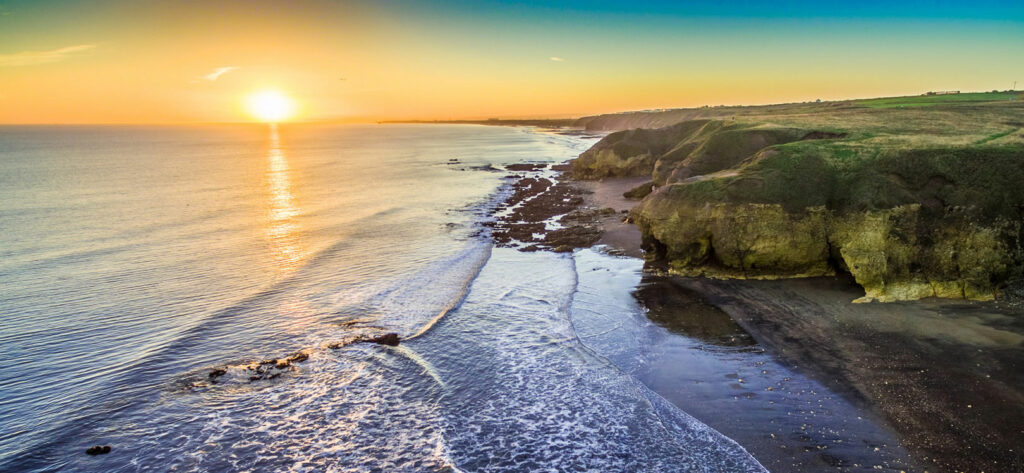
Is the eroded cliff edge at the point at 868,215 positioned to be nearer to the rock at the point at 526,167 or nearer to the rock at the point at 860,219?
the rock at the point at 860,219

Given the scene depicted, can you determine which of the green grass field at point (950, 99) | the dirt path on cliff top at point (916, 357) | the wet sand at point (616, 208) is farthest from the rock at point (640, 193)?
the green grass field at point (950, 99)

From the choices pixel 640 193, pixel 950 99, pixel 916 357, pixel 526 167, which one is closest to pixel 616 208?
pixel 640 193

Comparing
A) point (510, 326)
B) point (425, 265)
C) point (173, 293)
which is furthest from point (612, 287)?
point (173, 293)

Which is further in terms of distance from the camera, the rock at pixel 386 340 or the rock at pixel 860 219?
the rock at pixel 860 219

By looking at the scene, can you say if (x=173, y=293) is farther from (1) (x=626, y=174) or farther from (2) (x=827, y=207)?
(1) (x=626, y=174)

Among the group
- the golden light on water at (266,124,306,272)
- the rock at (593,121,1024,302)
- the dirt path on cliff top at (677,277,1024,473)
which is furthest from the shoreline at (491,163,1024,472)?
the golden light on water at (266,124,306,272)

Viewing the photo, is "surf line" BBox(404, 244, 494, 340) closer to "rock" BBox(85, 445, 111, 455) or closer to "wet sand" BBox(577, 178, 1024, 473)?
"wet sand" BBox(577, 178, 1024, 473)
